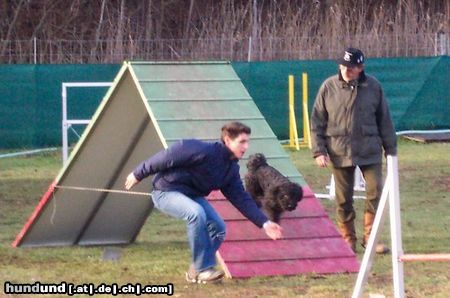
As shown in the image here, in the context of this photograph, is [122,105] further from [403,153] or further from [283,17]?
[283,17]

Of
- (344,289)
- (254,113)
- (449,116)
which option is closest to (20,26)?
(449,116)

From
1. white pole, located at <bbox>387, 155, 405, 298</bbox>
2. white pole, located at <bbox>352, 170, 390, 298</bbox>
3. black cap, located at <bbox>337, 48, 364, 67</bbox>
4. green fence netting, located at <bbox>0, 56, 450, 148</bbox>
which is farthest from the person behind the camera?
green fence netting, located at <bbox>0, 56, 450, 148</bbox>

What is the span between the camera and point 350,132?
8930 mm

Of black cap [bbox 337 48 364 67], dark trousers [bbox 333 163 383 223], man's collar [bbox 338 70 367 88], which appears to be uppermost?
black cap [bbox 337 48 364 67]

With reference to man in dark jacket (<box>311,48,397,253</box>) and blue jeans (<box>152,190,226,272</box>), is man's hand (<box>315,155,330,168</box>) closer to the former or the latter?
man in dark jacket (<box>311,48,397,253</box>)

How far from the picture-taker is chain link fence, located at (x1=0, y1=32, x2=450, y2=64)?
24.4 meters

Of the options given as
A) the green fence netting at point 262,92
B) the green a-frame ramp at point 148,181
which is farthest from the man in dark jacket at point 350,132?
the green fence netting at point 262,92

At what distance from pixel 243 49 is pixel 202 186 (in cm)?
1701

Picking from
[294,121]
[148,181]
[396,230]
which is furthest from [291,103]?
[396,230]

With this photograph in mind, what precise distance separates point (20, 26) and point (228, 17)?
5160 mm

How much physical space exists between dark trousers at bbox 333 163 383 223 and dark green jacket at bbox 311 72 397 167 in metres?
0.09

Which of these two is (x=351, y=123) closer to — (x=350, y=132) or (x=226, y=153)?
(x=350, y=132)

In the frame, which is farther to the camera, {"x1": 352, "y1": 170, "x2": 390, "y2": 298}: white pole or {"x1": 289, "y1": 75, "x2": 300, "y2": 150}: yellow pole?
{"x1": 289, "y1": 75, "x2": 300, "y2": 150}: yellow pole

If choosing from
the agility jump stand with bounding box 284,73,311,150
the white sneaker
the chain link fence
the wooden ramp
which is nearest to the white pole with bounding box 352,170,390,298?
the white sneaker
